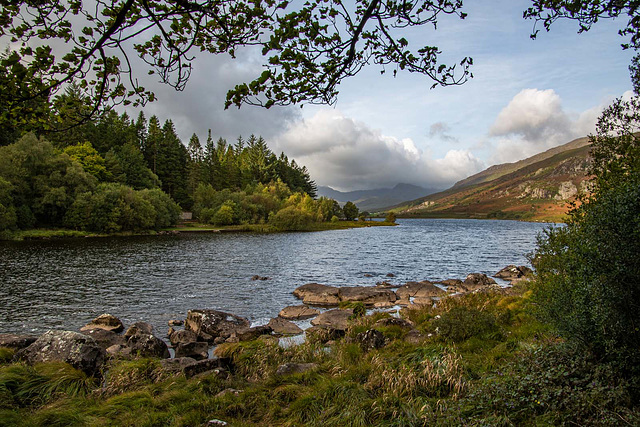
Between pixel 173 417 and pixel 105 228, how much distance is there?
2942 inches

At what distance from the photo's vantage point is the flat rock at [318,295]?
2506cm

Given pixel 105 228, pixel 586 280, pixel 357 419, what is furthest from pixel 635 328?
pixel 105 228

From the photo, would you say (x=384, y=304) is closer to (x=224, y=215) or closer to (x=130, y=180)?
(x=224, y=215)

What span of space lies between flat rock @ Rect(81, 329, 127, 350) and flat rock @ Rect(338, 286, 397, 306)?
1483 cm

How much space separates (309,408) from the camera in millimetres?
7395

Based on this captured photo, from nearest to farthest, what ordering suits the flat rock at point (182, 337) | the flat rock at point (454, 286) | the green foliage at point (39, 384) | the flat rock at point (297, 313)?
the green foliage at point (39, 384) < the flat rock at point (182, 337) < the flat rock at point (297, 313) < the flat rock at point (454, 286)

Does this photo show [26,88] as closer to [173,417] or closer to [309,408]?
[173,417]

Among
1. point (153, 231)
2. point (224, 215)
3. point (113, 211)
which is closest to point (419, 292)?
point (113, 211)

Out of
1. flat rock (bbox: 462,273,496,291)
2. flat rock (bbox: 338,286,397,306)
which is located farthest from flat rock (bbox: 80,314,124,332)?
flat rock (bbox: 462,273,496,291)

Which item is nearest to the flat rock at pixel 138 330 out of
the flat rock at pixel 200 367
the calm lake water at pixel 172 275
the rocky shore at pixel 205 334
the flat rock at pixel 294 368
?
the rocky shore at pixel 205 334

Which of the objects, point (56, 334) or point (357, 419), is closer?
point (357, 419)

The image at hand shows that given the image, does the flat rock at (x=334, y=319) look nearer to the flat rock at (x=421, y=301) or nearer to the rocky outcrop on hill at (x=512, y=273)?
Answer: the flat rock at (x=421, y=301)

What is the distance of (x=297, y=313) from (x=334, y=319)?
122 inches

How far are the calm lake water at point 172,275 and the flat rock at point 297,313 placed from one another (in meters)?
0.99
